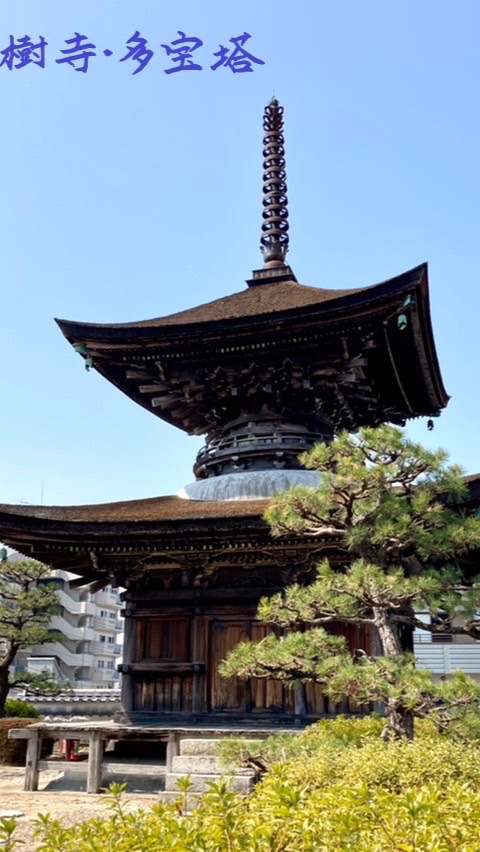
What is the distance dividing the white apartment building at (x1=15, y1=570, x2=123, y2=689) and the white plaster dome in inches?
1709

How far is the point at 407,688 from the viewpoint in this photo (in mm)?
8297

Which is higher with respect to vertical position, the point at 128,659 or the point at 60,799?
the point at 128,659

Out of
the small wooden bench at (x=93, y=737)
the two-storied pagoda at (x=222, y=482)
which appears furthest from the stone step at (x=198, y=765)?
the two-storied pagoda at (x=222, y=482)

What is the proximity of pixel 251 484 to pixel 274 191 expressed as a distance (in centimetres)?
900

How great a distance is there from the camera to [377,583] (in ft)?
29.7

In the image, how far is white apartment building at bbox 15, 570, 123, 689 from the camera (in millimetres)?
58062

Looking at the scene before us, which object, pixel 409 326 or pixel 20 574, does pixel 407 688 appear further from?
pixel 20 574

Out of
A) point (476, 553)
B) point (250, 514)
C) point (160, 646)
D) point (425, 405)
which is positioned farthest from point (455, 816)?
point (425, 405)

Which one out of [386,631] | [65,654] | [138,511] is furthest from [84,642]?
[386,631]

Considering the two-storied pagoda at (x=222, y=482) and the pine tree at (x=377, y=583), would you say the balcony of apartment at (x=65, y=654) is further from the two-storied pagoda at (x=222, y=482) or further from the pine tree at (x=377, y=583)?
the pine tree at (x=377, y=583)

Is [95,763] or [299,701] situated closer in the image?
[299,701]

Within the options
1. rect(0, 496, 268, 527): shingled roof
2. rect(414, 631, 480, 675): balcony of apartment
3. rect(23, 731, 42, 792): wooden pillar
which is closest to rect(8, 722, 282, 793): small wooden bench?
rect(23, 731, 42, 792): wooden pillar

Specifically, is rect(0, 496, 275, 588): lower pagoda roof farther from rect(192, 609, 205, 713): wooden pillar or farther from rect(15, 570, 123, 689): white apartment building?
rect(15, 570, 123, 689): white apartment building

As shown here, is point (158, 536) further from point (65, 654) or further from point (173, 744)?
point (65, 654)
